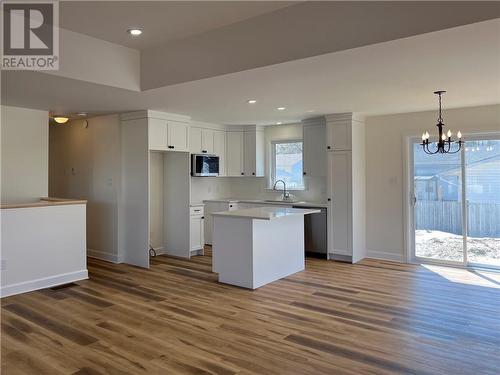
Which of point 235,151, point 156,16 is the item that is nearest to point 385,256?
point 235,151

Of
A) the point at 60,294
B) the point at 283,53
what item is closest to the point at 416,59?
the point at 283,53

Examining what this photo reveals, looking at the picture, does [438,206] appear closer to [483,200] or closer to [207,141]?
[483,200]

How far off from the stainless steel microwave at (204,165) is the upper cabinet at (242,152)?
52 cm

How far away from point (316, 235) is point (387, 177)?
1.53m

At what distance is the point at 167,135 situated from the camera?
6047mm

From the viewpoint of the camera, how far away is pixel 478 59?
3256 millimetres

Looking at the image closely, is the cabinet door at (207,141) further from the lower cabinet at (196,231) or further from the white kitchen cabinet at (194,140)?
the lower cabinet at (196,231)

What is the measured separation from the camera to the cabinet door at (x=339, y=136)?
610 centimetres

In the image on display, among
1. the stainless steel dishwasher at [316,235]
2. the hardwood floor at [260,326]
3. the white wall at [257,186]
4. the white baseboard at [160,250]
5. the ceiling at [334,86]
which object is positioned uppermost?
the ceiling at [334,86]

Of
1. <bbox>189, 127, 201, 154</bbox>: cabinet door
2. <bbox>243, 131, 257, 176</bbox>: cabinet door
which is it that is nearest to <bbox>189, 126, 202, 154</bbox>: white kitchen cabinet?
<bbox>189, 127, 201, 154</bbox>: cabinet door

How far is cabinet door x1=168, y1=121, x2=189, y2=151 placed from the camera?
240 inches

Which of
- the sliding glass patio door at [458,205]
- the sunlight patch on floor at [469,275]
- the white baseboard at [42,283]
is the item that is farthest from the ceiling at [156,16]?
the sunlight patch on floor at [469,275]

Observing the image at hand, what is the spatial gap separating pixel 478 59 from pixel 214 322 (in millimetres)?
3334
